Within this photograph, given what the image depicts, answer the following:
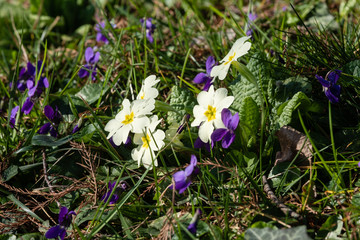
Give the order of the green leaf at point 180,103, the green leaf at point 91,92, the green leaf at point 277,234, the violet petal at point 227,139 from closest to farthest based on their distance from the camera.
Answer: the green leaf at point 277,234, the violet petal at point 227,139, the green leaf at point 180,103, the green leaf at point 91,92

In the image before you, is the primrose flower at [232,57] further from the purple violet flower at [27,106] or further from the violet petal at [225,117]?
the purple violet flower at [27,106]

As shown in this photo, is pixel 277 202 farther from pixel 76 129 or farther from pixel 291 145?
pixel 76 129

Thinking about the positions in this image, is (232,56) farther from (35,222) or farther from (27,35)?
(27,35)

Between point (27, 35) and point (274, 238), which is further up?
point (27, 35)

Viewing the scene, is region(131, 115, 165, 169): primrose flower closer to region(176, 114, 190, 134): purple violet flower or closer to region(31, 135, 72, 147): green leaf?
region(176, 114, 190, 134): purple violet flower

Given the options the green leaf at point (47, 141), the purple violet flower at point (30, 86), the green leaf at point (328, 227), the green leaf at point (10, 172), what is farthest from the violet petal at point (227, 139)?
the purple violet flower at point (30, 86)

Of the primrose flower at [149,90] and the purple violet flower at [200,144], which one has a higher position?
the primrose flower at [149,90]

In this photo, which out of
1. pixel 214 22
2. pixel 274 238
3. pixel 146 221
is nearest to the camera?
pixel 274 238

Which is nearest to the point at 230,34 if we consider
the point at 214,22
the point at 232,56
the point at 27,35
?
the point at 214,22
